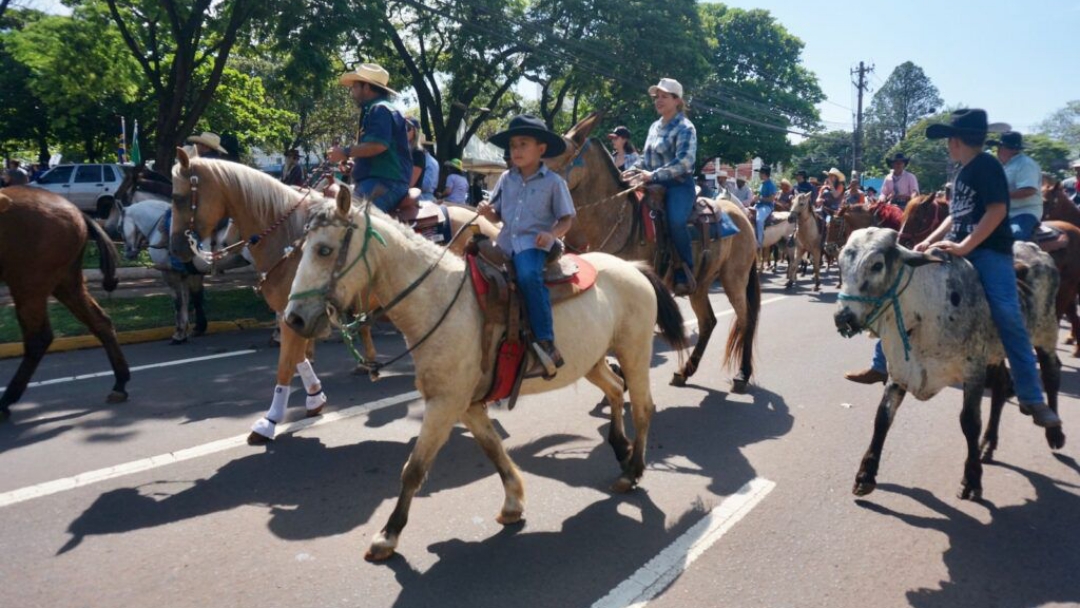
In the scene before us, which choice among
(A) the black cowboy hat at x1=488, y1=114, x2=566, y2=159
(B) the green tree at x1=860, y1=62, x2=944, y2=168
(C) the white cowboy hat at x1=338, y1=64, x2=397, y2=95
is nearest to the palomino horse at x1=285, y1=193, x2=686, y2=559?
(A) the black cowboy hat at x1=488, y1=114, x2=566, y2=159

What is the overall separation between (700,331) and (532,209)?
422 cm

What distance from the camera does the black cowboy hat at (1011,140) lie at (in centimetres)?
704

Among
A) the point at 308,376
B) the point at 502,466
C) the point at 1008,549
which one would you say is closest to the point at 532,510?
the point at 502,466

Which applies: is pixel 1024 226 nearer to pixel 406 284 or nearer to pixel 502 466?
pixel 502 466

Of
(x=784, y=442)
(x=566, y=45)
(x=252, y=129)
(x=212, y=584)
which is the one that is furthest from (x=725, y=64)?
(x=212, y=584)

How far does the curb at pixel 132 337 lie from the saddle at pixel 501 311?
6737 millimetres

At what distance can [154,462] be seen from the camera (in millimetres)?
5141

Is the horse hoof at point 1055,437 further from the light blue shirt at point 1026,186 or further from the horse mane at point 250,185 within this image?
the horse mane at point 250,185

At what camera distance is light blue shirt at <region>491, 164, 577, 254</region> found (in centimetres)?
442

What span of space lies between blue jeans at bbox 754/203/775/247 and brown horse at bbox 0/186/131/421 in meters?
14.0

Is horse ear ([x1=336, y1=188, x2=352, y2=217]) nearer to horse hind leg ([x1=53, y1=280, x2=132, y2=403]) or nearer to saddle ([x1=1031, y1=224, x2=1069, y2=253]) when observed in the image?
horse hind leg ([x1=53, y1=280, x2=132, y2=403])

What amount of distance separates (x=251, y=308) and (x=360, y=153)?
7225 mm

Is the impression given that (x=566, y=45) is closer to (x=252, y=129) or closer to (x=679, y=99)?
(x=252, y=129)

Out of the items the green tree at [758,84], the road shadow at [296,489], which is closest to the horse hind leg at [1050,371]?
the road shadow at [296,489]
